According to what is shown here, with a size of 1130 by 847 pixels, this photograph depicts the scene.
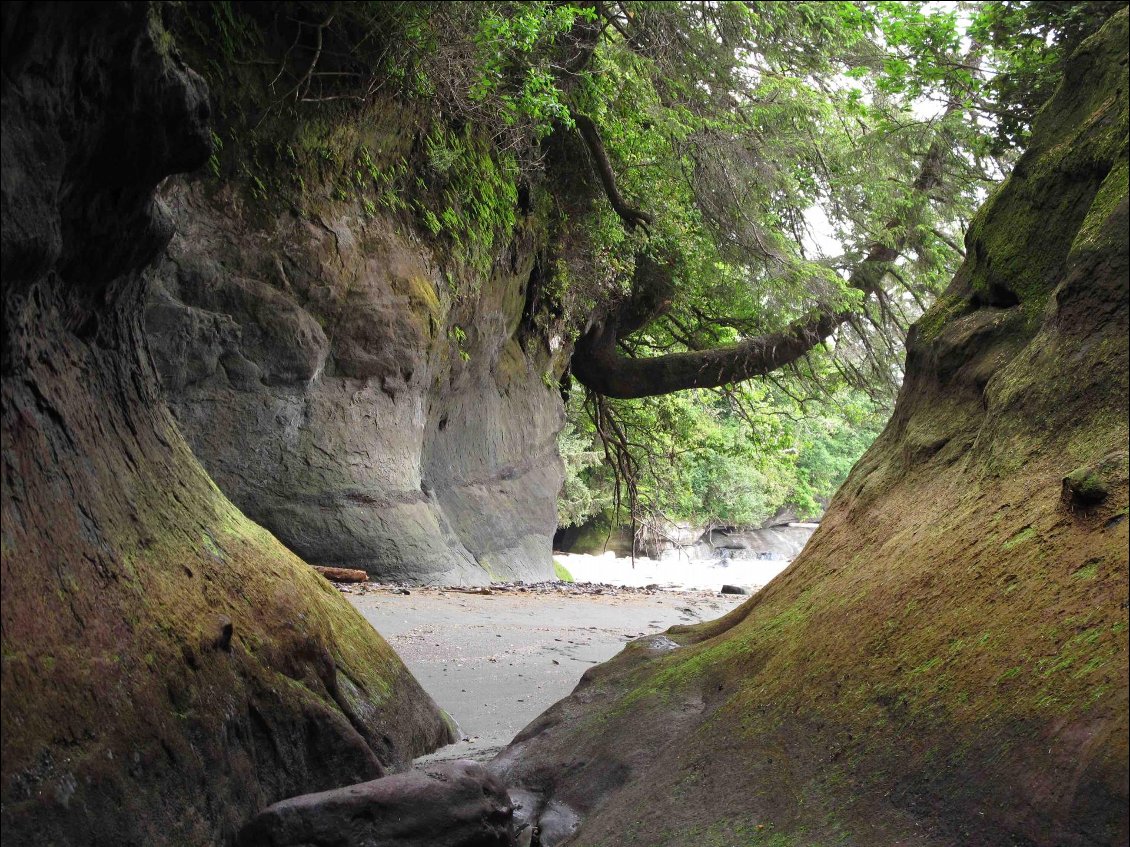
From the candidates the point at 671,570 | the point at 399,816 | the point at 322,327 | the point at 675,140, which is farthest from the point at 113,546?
the point at 671,570

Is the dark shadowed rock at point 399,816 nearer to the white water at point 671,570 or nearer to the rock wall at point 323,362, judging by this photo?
the rock wall at point 323,362

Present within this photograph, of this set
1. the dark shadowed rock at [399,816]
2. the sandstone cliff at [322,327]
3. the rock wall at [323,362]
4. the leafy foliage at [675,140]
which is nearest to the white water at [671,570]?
the leafy foliage at [675,140]

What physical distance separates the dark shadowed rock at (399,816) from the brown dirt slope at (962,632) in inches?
13.8

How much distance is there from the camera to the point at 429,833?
277 cm

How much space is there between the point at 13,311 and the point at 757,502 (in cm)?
3266

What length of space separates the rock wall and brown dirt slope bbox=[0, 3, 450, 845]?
467 cm

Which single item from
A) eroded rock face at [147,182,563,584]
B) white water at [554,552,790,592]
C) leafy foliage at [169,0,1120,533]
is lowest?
white water at [554,552,790,592]

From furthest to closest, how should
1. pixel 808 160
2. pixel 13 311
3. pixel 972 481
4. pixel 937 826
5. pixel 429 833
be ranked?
pixel 808 160 < pixel 972 481 < pixel 429 833 < pixel 13 311 < pixel 937 826

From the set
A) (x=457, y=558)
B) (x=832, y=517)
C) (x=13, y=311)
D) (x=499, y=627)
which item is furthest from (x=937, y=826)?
(x=457, y=558)

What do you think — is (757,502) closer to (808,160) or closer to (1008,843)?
(808,160)

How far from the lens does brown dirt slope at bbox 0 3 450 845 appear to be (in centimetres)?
239

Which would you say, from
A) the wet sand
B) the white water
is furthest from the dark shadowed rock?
the white water

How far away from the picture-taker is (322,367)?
29.7ft

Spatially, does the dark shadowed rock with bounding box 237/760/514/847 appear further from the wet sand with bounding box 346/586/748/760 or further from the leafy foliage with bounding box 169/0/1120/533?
the leafy foliage with bounding box 169/0/1120/533
